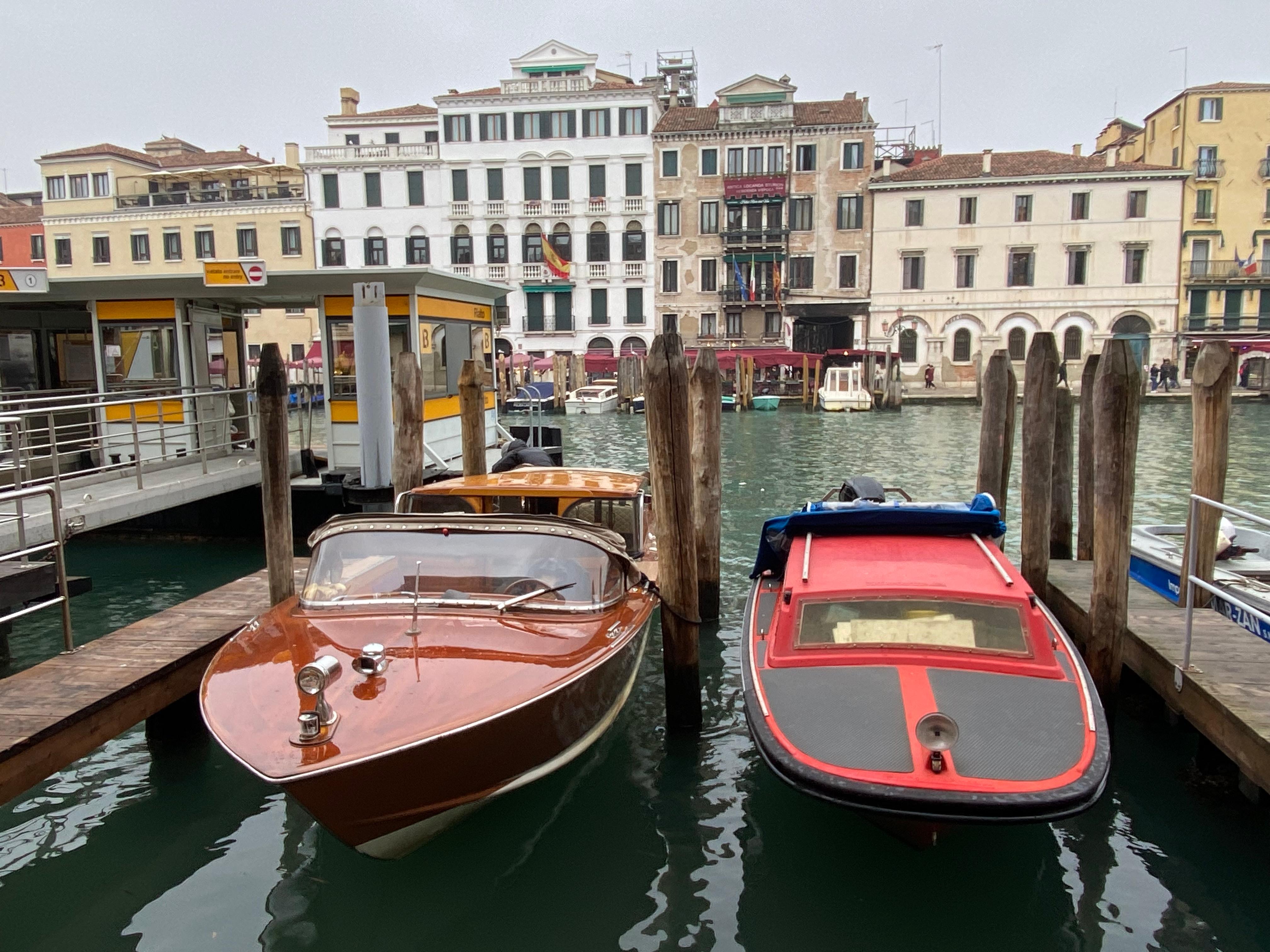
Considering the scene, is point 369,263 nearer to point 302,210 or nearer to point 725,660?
point 302,210

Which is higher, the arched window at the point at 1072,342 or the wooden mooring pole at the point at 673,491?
the arched window at the point at 1072,342

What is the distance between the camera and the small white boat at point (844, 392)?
35844mm

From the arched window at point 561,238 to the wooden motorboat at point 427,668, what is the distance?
3964cm

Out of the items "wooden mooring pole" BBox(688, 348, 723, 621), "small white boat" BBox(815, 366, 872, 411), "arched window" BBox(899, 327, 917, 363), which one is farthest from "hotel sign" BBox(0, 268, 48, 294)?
"arched window" BBox(899, 327, 917, 363)

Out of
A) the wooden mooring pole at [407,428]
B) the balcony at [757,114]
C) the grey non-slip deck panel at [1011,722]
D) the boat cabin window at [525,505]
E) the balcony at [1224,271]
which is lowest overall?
the grey non-slip deck panel at [1011,722]

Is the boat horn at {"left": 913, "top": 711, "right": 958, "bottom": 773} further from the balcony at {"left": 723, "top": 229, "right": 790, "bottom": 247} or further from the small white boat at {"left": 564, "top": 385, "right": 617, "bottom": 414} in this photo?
the balcony at {"left": 723, "top": 229, "right": 790, "bottom": 247}

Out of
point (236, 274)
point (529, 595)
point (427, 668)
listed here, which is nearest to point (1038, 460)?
point (529, 595)

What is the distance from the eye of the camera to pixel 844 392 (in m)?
36.3

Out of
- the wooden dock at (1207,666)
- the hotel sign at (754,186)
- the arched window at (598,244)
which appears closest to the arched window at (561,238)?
the arched window at (598,244)

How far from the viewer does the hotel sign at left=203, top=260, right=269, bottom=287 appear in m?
11.6

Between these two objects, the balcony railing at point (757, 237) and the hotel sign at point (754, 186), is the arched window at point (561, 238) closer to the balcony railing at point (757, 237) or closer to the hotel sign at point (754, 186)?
the balcony railing at point (757, 237)

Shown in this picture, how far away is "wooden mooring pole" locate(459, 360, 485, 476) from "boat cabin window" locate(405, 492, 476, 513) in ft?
7.94

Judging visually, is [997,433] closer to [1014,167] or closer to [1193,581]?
[1193,581]

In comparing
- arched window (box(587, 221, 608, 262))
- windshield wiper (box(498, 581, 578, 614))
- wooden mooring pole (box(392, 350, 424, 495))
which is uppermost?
arched window (box(587, 221, 608, 262))
